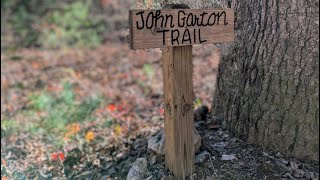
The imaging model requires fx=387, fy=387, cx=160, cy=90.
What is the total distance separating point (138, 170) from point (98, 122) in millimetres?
2301

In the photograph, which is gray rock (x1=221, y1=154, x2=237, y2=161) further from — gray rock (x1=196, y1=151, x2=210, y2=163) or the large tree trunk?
the large tree trunk

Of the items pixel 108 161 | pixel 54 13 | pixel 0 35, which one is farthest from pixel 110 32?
pixel 108 161

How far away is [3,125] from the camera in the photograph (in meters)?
5.14

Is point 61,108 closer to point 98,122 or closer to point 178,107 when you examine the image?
point 98,122

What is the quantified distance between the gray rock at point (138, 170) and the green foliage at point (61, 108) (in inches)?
88.5

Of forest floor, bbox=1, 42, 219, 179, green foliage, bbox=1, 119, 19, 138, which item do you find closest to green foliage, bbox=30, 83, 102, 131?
forest floor, bbox=1, 42, 219, 179

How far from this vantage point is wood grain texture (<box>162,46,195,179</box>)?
2498 mm

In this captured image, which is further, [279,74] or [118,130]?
[118,130]

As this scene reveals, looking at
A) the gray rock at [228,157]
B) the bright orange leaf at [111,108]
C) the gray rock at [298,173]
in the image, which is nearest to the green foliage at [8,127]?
the bright orange leaf at [111,108]

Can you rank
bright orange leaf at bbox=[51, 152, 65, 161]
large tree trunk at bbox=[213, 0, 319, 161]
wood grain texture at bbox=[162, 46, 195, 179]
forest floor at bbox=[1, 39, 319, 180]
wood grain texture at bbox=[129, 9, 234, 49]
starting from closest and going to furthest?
wood grain texture at bbox=[129, 9, 234, 49]
wood grain texture at bbox=[162, 46, 195, 179]
large tree trunk at bbox=[213, 0, 319, 161]
forest floor at bbox=[1, 39, 319, 180]
bright orange leaf at bbox=[51, 152, 65, 161]

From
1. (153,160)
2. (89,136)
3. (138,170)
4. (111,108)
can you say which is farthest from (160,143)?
(111,108)

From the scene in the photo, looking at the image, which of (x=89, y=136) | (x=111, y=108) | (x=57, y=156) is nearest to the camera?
(x=57, y=156)

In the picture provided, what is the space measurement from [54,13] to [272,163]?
828 cm

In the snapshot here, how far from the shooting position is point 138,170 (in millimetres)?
2934
